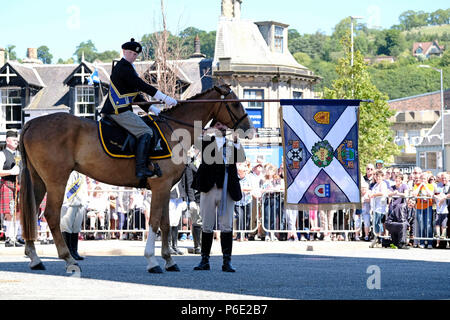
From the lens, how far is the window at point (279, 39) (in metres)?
56.9

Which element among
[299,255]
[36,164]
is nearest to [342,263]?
[299,255]

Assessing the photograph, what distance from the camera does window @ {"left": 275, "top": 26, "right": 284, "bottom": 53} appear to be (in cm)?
5694

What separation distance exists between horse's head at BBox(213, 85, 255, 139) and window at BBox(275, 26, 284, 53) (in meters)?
44.2

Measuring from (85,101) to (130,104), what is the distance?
137ft

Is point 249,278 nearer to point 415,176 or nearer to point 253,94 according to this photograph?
point 415,176

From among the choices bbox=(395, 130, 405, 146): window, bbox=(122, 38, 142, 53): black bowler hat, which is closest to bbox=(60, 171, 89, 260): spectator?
bbox=(122, 38, 142, 53): black bowler hat

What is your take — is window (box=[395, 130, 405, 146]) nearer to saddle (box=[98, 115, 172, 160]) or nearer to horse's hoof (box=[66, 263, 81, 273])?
saddle (box=[98, 115, 172, 160])

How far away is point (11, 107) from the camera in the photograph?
54406 mm

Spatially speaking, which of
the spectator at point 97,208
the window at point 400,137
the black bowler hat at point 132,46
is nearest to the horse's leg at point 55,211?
the black bowler hat at point 132,46

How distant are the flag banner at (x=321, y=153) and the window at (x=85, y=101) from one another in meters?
40.8

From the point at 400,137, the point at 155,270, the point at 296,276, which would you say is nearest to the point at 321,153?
the point at 296,276

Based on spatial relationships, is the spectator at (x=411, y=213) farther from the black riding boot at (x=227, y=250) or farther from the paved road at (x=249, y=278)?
the black riding boot at (x=227, y=250)

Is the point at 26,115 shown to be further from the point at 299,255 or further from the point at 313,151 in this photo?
the point at 313,151
